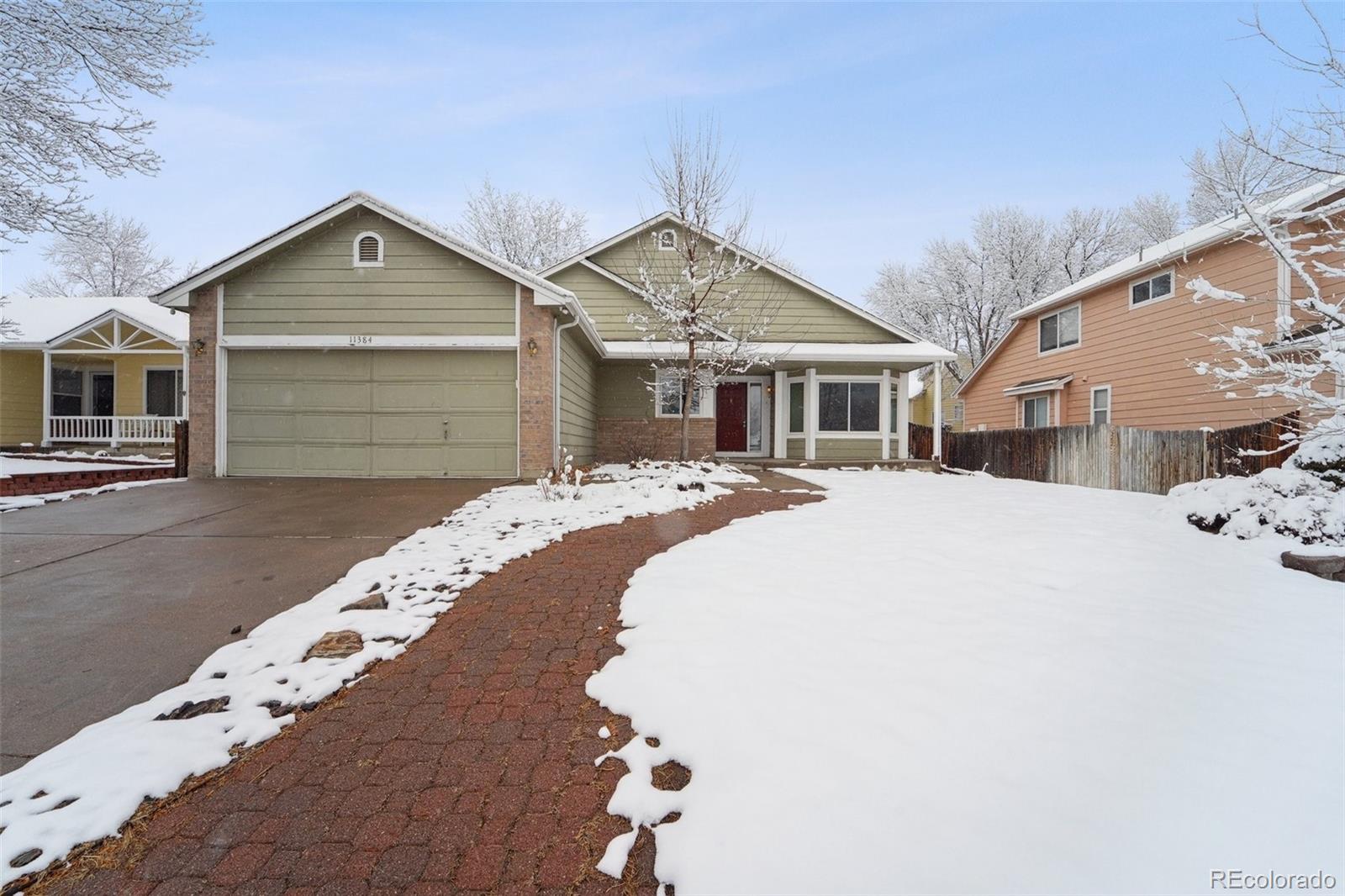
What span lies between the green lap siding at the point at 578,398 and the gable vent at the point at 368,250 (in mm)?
3299

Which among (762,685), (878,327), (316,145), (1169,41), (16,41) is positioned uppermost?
(316,145)

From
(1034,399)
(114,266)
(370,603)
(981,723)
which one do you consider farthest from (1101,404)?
(114,266)

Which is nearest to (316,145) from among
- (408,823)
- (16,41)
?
(16,41)

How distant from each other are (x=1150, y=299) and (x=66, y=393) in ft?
96.6

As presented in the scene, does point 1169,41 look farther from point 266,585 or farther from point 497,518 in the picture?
point 266,585

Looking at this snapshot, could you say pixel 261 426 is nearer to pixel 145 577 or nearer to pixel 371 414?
pixel 371 414

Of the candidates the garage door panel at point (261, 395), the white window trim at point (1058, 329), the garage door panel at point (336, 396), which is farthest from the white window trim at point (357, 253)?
the white window trim at point (1058, 329)

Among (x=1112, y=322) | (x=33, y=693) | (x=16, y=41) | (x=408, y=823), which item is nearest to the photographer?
(x=408, y=823)

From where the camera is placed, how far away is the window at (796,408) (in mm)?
14289

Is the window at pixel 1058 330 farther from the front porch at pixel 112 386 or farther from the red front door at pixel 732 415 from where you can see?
the front porch at pixel 112 386

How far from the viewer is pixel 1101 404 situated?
1447cm

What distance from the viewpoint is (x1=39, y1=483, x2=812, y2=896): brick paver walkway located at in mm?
1585

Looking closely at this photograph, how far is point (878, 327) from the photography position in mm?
14250

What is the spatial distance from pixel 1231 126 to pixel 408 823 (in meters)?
8.23
